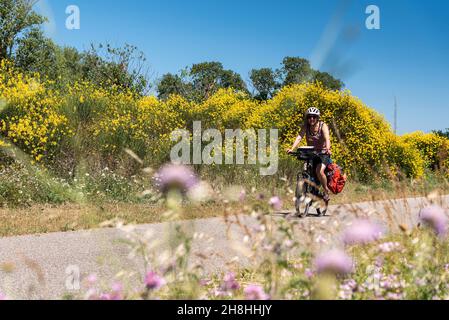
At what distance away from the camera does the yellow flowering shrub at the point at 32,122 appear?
10727 mm

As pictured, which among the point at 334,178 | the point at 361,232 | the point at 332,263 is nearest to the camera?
the point at 332,263

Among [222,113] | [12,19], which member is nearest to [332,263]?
[222,113]

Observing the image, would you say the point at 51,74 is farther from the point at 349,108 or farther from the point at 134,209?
the point at 134,209

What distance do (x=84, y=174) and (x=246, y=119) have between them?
21.5 feet

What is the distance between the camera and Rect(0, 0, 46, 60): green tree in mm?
25641

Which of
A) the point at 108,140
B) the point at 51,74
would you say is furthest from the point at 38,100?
the point at 51,74

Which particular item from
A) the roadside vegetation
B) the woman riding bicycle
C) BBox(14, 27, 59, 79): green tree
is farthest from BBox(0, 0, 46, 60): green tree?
the woman riding bicycle

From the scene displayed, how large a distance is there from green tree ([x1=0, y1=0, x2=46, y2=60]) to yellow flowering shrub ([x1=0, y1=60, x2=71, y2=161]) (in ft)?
51.1

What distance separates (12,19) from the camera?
2614cm

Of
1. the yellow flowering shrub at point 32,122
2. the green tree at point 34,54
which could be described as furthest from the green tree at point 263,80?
the yellow flowering shrub at point 32,122

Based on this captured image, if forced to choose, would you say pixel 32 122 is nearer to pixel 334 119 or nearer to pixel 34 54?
pixel 334 119

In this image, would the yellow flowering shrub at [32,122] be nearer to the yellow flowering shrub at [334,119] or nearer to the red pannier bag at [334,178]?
the red pannier bag at [334,178]

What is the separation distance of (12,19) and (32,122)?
686 inches
